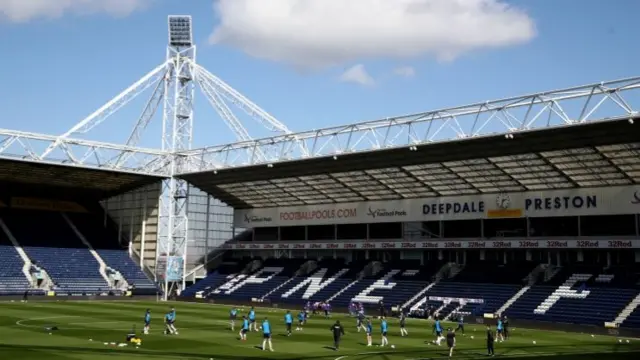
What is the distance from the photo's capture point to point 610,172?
205ft

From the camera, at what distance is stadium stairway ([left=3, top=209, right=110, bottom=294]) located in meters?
87.0

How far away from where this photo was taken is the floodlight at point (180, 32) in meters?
94.4

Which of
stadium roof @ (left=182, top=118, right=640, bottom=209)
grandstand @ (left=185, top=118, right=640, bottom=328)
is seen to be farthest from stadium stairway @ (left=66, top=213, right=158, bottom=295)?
stadium roof @ (left=182, top=118, right=640, bottom=209)

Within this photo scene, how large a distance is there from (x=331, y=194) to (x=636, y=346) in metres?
43.8

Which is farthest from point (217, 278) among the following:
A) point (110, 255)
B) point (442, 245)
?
point (442, 245)

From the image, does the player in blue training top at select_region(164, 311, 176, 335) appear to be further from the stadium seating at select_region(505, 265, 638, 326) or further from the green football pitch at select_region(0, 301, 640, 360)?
the stadium seating at select_region(505, 265, 638, 326)

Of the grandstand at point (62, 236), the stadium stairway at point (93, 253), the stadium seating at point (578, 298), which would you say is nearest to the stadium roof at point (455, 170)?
the stadium seating at point (578, 298)

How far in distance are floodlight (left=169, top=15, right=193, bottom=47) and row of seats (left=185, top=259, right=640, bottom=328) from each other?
101 ft

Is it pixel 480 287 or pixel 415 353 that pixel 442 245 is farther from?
pixel 415 353

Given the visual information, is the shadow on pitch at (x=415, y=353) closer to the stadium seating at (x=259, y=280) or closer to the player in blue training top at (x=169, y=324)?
the player in blue training top at (x=169, y=324)

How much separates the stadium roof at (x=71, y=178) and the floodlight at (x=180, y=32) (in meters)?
18.3

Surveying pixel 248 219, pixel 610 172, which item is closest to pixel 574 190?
pixel 610 172

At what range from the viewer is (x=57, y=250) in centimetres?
9275

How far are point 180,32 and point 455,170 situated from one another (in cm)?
4475
